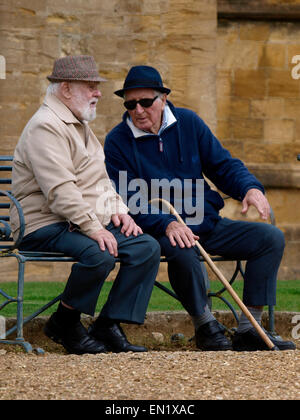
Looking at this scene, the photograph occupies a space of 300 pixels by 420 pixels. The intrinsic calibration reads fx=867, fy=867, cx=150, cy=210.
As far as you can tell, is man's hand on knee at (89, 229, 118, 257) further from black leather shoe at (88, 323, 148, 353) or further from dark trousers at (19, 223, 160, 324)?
black leather shoe at (88, 323, 148, 353)

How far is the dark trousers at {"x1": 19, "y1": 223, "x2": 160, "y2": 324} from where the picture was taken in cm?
441

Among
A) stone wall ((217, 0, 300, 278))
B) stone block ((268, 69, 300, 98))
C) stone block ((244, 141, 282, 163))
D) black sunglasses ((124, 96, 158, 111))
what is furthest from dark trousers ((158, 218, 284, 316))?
stone block ((268, 69, 300, 98))

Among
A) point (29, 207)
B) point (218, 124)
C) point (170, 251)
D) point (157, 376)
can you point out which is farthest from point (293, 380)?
point (218, 124)

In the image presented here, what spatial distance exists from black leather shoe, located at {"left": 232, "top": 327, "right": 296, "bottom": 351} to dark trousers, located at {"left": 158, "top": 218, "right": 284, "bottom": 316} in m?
0.18

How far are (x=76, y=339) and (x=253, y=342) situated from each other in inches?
39.0

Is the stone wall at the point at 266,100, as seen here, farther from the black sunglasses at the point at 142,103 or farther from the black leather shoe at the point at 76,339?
the black leather shoe at the point at 76,339

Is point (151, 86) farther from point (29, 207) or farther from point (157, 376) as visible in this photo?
point (157, 376)

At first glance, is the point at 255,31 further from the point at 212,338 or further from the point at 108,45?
the point at 212,338

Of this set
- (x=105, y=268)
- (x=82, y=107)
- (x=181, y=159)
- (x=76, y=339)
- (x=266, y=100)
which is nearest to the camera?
(x=105, y=268)

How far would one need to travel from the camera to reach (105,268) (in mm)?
4398

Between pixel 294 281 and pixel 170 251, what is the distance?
5.13 metres

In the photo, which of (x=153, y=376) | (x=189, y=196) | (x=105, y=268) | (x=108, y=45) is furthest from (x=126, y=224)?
(x=108, y=45)

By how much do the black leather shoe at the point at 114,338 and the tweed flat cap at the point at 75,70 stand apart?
137cm

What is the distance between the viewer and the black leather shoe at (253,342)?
4.76m
